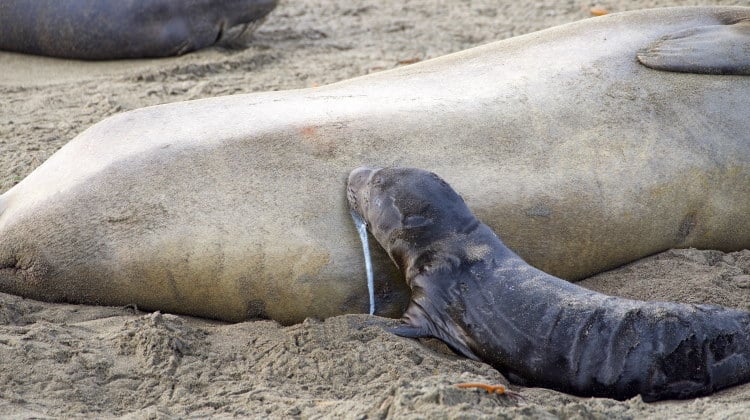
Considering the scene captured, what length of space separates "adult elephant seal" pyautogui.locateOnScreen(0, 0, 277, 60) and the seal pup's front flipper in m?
3.38

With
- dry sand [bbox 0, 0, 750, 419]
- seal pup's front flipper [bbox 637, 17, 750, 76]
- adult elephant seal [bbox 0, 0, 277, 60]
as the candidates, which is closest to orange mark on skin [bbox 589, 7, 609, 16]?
adult elephant seal [bbox 0, 0, 277, 60]

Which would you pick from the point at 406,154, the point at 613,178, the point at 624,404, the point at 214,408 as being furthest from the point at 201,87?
the point at 624,404

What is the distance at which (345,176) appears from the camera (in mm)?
3670

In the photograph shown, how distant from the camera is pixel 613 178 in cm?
379

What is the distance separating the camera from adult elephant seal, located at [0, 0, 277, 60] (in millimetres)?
6336

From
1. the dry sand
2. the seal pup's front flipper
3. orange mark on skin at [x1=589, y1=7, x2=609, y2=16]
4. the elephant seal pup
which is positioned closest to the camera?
the dry sand

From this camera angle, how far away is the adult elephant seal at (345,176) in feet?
11.6

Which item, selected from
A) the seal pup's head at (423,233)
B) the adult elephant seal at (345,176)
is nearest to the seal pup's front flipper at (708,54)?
the adult elephant seal at (345,176)

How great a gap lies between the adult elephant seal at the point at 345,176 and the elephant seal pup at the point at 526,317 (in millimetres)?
161

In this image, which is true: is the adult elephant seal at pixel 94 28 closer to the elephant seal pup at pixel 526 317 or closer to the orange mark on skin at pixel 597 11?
the orange mark on skin at pixel 597 11

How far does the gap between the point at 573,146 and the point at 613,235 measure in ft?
1.23

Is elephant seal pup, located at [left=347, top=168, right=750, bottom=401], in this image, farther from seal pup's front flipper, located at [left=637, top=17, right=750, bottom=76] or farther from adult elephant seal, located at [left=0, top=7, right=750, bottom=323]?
seal pup's front flipper, located at [left=637, top=17, right=750, bottom=76]

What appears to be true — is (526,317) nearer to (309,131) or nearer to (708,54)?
(309,131)

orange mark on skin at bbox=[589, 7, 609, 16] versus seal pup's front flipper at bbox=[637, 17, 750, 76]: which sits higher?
seal pup's front flipper at bbox=[637, 17, 750, 76]
